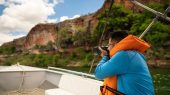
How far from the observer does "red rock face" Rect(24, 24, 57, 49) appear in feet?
330

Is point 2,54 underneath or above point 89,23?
underneath

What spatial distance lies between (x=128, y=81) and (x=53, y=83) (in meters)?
5.03

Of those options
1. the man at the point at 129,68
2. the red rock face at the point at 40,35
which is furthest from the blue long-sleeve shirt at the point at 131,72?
the red rock face at the point at 40,35

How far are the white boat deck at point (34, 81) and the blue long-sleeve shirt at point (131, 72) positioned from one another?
364 cm

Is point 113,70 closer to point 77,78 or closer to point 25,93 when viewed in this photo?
point 77,78

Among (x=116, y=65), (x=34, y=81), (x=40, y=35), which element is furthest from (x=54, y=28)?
(x=116, y=65)

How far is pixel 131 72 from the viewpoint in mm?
2715

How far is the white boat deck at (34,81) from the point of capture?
6743 millimetres

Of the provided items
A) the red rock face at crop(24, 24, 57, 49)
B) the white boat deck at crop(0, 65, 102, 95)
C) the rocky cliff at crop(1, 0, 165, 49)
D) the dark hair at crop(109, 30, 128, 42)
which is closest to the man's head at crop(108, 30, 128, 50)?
the dark hair at crop(109, 30, 128, 42)

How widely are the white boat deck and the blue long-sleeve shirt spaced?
364 centimetres

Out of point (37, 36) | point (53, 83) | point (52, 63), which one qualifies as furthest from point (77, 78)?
point (37, 36)

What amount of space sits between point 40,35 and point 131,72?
105043 millimetres

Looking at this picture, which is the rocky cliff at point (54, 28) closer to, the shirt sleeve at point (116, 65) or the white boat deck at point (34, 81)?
the white boat deck at point (34, 81)

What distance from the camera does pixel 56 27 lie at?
101m
